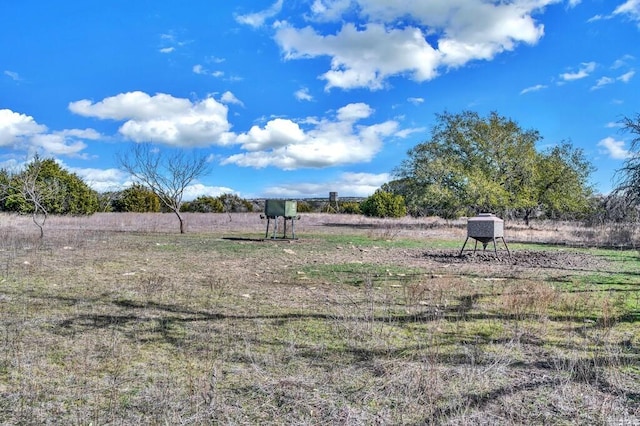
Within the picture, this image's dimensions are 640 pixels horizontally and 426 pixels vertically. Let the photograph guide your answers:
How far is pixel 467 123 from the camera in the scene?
30.5 m

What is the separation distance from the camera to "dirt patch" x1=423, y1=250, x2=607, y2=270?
1015cm

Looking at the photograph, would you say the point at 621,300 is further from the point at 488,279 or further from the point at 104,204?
the point at 104,204

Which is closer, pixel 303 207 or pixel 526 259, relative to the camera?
pixel 526 259

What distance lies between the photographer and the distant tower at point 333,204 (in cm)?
4364

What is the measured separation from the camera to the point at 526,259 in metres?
11.0

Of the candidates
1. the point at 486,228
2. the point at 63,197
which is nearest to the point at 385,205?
the point at 63,197

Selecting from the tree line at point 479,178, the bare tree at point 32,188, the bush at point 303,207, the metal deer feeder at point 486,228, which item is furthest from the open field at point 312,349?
the bush at point 303,207

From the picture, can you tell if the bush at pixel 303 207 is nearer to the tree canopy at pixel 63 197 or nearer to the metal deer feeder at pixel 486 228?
the tree canopy at pixel 63 197

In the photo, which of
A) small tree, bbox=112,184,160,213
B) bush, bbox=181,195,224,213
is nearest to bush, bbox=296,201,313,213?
bush, bbox=181,195,224,213

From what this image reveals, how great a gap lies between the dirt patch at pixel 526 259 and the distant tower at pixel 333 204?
102ft

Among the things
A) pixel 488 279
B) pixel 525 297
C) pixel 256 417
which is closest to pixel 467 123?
pixel 488 279

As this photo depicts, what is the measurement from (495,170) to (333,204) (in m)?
19.4

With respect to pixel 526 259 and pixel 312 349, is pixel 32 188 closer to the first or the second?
pixel 312 349

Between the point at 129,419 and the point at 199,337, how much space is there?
1536 millimetres
